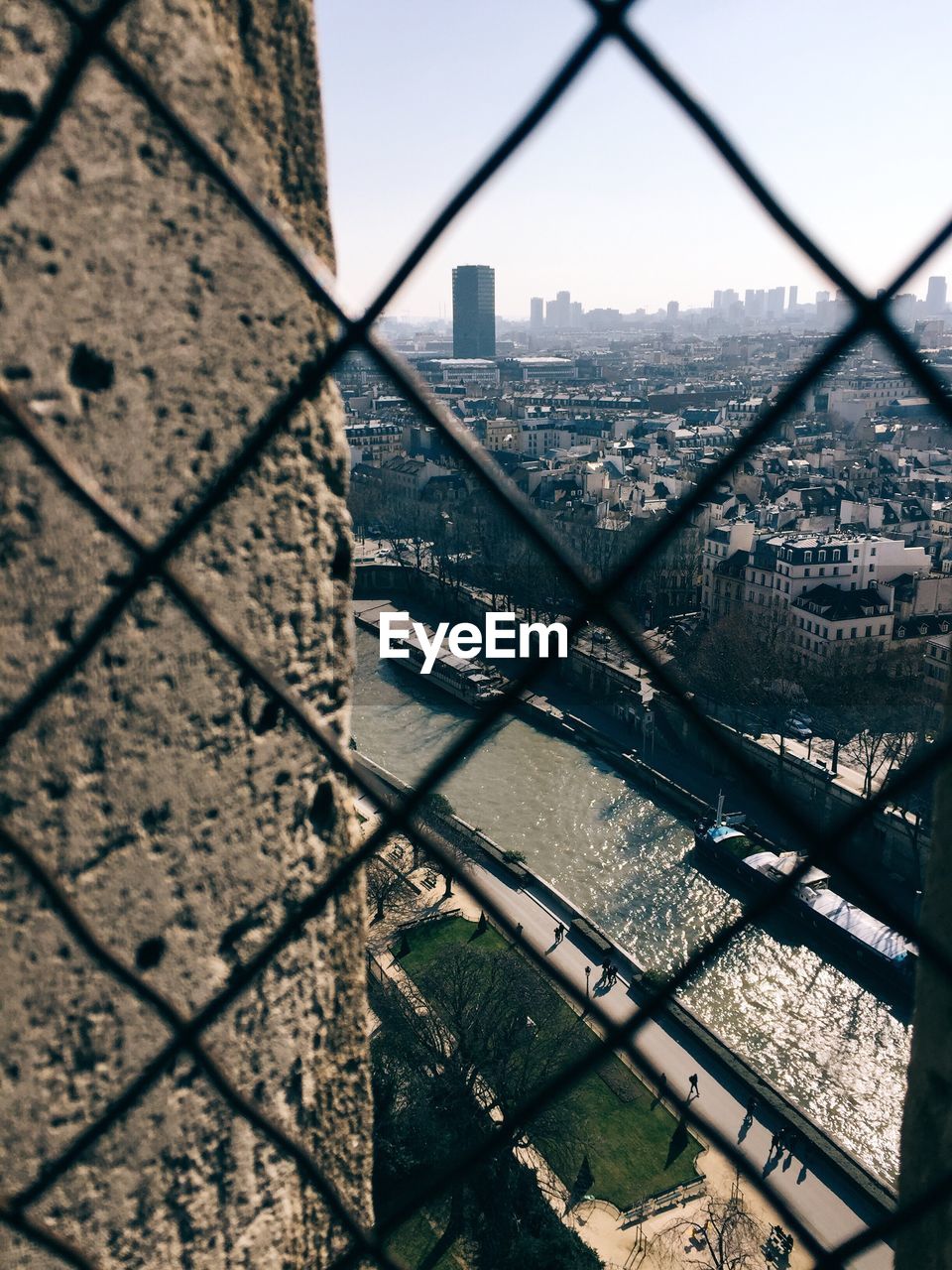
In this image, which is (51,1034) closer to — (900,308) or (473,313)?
(900,308)

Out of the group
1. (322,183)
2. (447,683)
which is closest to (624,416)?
(447,683)

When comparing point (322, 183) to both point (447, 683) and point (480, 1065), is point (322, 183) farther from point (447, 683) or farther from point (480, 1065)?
point (447, 683)

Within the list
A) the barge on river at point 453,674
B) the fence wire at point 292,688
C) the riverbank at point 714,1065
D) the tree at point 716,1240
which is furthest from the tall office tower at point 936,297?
the fence wire at point 292,688

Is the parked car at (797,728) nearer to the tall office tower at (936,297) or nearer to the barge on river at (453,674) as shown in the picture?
the barge on river at (453,674)

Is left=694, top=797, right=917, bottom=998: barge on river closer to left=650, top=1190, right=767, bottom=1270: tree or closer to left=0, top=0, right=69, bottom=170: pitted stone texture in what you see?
left=650, top=1190, right=767, bottom=1270: tree

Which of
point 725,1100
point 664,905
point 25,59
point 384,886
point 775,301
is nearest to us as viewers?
point 25,59

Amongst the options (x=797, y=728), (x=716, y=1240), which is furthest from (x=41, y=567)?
(x=797, y=728)
